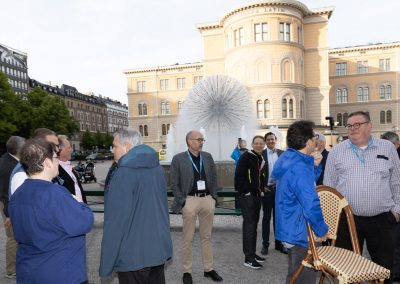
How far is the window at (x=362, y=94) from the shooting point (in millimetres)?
48950

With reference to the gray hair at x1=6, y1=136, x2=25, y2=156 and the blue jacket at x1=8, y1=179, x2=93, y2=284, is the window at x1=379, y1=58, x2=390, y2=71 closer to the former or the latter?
the gray hair at x1=6, y1=136, x2=25, y2=156

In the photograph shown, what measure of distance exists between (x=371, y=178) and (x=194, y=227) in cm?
240

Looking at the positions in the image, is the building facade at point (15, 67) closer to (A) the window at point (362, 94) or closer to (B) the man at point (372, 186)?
(A) the window at point (362, 94)

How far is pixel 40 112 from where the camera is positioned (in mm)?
41969

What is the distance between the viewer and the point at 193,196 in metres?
4.60

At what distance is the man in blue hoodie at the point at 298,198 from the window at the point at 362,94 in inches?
2063

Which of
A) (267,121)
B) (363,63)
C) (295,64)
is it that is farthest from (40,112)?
(363,63)

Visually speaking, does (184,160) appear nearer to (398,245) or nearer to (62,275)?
(62,275)

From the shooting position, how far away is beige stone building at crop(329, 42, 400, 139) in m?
47.5

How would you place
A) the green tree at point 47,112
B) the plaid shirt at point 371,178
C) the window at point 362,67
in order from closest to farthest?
the plaid shirt at point 371,178, the green tree at point 47,112, the window at point 362,67

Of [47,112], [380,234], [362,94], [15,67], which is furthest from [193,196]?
[15,67]

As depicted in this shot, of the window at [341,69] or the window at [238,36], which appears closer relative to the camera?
the window at [238,36]

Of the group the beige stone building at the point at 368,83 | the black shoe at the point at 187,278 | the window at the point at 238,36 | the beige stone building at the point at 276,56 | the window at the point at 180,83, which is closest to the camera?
the black shoe at the point at 187,278

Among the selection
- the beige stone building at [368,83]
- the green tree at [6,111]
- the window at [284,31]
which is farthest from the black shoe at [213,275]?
the beige stone building at [368,83]
